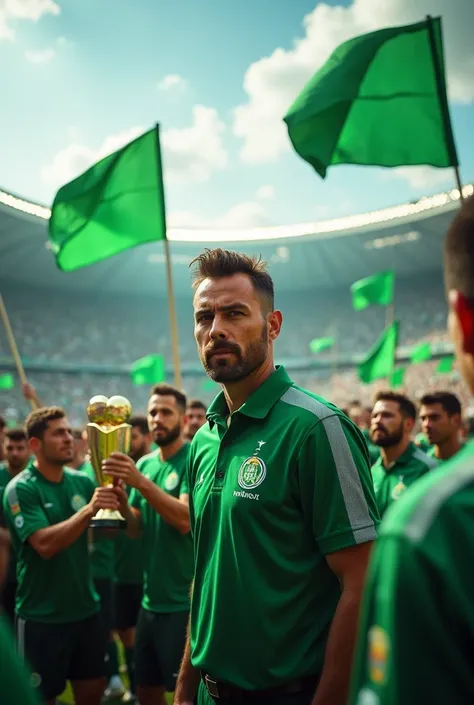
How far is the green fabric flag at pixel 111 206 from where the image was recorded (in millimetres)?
6023

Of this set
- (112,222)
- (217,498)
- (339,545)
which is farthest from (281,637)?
(112,222)

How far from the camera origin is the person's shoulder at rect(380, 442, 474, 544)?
75 centimetres

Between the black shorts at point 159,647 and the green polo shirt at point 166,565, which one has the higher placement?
the green polo shirt at point 166,565

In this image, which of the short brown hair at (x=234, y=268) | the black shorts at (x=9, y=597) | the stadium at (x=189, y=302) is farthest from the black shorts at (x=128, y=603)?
the stadium at (x=189, y=302)

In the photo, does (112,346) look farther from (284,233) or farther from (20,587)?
(20,587)

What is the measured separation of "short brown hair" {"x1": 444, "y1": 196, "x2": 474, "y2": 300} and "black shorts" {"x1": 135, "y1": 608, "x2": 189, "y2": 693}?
375 cm

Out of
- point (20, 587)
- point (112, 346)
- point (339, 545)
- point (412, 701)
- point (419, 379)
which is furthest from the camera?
point (112, 346)

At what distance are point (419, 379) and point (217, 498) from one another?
31.3m

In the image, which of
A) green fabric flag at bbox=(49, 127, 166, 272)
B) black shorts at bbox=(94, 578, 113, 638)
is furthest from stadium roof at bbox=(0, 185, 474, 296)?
black shorts at bbox=(94, 578, 113, 638)

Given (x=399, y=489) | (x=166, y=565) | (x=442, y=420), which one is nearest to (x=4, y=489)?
(x=166, y=565)

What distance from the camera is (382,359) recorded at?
11477 mm

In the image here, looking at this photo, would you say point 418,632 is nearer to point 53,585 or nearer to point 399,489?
point 53,585

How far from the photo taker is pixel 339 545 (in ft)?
6.00

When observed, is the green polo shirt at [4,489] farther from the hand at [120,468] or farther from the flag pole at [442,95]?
the flag pole at [442,95]
